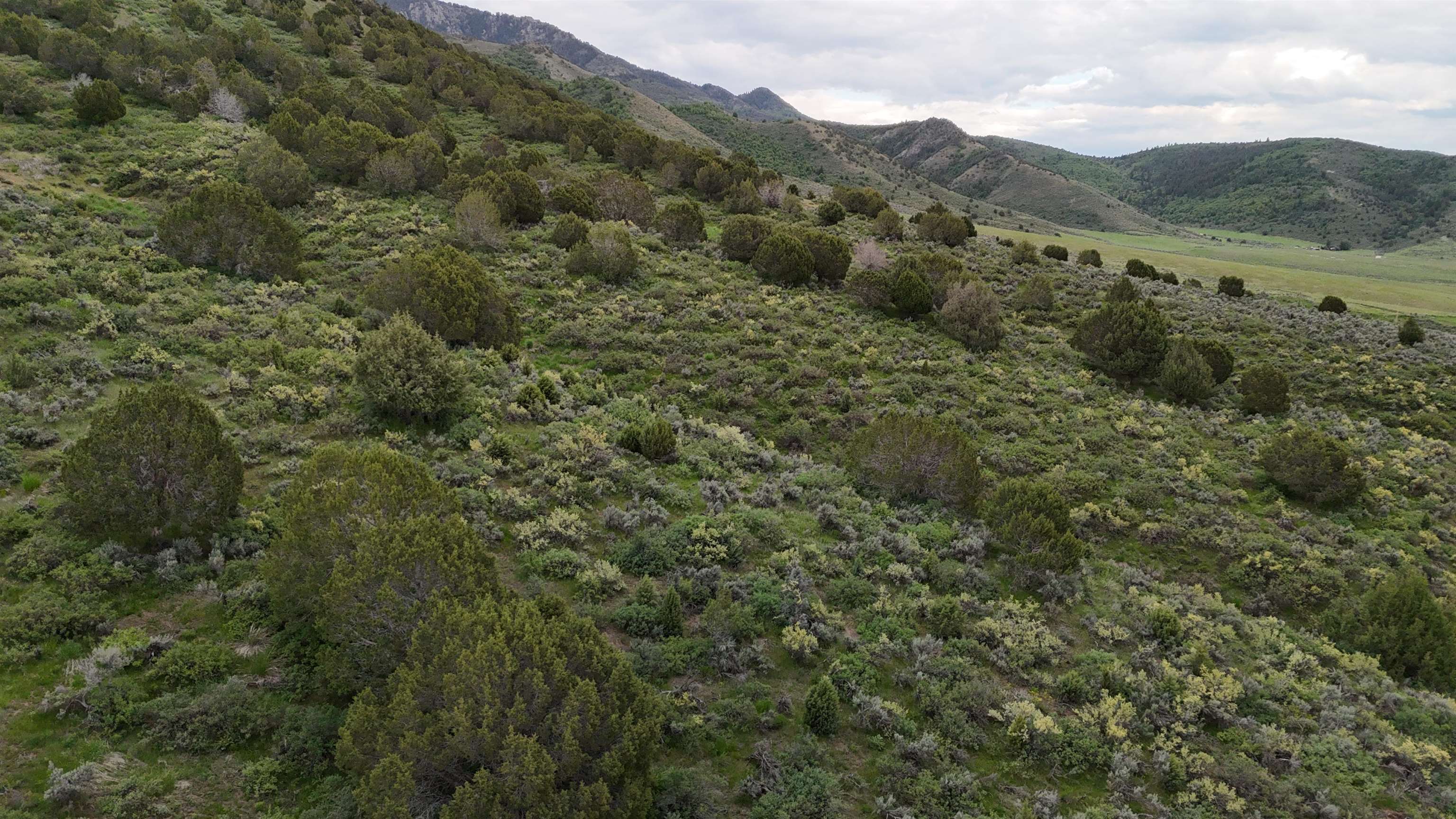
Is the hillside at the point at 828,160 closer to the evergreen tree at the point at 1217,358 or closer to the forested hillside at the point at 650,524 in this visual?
the evergreen tree at the point at 1217,358

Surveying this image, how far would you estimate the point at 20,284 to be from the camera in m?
14.7

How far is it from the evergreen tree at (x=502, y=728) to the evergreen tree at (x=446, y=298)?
12130 mm

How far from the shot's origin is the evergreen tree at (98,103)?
2642 cm

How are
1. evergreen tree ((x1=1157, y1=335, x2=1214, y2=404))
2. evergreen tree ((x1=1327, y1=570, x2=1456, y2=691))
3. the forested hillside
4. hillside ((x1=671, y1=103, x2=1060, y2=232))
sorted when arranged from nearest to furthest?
the forested hillside < evergreen tree ((x1=1327, y1=570, x2=1456, y2=691)) < evergreen tree ((x1=1157, y1=335, x2=1214, y2=404)) < hillside ((x1=671, y1=103, x2=1060, y2=232))

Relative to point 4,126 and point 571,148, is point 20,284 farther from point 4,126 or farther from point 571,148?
point 571,148

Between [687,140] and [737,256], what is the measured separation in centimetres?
6288

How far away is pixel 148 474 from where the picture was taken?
9234mm

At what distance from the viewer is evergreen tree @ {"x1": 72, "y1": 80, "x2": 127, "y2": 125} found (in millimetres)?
26422

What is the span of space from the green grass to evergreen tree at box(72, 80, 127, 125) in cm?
5424

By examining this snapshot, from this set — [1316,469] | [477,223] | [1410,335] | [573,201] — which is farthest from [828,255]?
[1410,335]

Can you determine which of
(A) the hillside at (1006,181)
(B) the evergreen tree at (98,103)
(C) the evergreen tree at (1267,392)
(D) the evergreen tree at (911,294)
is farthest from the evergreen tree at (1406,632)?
(A) the hillside at (1006,181)

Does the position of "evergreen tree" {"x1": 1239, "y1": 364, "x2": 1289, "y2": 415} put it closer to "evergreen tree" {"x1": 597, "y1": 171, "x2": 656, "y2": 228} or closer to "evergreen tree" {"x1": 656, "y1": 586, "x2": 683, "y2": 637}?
"evergreen tree" {"x1": 656, "y1": 586, "x2": 683, "y2": 637}

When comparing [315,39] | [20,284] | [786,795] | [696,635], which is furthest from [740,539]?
[315,39]

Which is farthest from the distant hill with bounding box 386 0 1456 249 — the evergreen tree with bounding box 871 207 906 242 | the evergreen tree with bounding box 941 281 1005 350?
the evergreen tree with bounding box 941 281 1005 350
